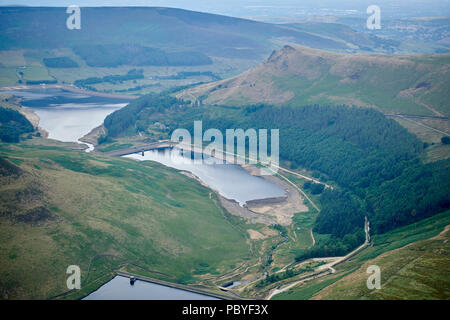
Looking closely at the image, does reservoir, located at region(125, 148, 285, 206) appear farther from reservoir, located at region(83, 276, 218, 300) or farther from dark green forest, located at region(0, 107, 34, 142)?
reservoir, located at region(83, 276, 218, 300)

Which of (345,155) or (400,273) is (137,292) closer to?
(400,273)

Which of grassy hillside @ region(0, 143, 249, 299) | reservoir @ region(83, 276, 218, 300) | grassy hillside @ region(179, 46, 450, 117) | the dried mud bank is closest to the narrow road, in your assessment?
reservoir @ region(83, 276, 218, 300)

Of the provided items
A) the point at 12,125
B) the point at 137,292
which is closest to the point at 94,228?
the point at 137,292

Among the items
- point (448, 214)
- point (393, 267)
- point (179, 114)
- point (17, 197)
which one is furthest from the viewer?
point (179, 114)

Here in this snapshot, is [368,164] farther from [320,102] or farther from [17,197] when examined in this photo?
[17,197]

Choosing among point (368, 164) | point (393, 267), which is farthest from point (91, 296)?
point (368, 164)

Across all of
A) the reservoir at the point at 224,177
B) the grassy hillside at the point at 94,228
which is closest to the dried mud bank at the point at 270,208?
the reservoir at the point at 224,177
